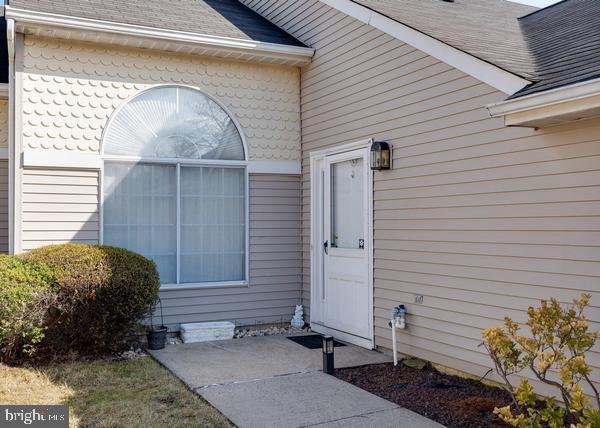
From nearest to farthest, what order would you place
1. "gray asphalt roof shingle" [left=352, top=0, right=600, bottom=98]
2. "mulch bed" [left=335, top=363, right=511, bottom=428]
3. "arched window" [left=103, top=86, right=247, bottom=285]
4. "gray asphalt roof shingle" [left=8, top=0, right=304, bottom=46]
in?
"mulch bed" [left=335, top=363, right=511, bottom=428], "gray asphalt roof shingle" [left=352, top=0, right=600, bottom=98], "gray asphalt roof shingle" [left=8, top=0, right=304, bottom=46], "arched window" [left=103, top=86, right=247, bottom=285]

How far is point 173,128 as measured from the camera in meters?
7.09

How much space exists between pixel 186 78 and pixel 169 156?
973 millimetres

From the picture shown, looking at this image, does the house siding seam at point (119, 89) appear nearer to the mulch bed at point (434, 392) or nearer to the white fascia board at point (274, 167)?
the white fascia board at point (274, 167)

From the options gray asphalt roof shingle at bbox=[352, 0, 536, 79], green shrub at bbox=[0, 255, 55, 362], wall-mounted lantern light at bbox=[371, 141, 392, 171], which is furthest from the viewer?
wall-mounted lantern light at bbox=[371, 141, 392, 171]

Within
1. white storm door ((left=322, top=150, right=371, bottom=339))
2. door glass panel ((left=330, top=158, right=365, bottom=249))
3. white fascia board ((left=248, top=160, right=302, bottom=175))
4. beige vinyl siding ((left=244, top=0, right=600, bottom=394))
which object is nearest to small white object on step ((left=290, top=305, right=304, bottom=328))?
white storm door ((left=322, top=150, right=371, bottom=339))

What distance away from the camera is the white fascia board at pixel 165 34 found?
6.09 m

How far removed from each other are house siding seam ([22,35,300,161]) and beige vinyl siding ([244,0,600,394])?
29.6 inches

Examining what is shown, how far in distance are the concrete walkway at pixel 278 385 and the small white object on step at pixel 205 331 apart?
114 mm

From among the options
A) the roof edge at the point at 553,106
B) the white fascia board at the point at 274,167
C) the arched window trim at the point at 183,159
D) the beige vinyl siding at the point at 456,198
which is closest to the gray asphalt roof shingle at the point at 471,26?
the beige vinyl siding at the point at 456,198

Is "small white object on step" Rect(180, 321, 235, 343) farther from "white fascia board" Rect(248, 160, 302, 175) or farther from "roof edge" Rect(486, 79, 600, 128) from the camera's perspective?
"roof edge" Rect(486, 79, 600, 128)

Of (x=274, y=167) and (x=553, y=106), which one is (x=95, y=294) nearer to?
(x=274, y=167)

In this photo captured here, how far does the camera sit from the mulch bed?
14.0 ft

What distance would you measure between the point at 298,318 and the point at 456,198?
3.06 meters

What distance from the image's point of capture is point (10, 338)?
537cm
